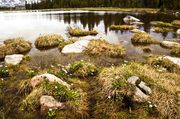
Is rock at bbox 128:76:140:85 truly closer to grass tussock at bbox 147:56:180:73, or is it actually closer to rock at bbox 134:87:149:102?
rock at bbox 134:87:149:102

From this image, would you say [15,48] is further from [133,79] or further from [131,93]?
[131,93]

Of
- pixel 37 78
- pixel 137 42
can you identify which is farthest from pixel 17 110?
pixel 137 42

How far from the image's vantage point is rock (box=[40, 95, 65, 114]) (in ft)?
28.3

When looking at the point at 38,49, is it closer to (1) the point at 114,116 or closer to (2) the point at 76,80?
(2) the point at 76,80

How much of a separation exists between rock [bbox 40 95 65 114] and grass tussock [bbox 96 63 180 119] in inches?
63.3

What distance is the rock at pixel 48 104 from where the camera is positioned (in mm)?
8641

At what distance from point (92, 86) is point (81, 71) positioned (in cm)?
153

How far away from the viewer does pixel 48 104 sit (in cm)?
874

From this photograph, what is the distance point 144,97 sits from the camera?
29.6 ft

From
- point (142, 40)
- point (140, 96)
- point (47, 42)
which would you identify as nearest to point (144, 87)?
point (140, 96)

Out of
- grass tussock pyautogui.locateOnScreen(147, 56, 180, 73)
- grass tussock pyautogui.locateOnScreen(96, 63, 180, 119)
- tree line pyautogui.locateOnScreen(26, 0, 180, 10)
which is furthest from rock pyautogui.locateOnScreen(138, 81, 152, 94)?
tree line pyautogui.locateOnScreen(26, 0, 180, 10)

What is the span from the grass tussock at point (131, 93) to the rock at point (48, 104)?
161 cm

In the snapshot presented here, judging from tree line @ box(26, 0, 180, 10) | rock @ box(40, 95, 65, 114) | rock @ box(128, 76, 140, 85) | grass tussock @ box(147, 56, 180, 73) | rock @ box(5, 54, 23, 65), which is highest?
tree line @ box(26, 0, 180, 10)

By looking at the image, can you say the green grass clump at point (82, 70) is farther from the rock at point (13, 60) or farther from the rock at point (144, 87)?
the rock at point (13, 60)
